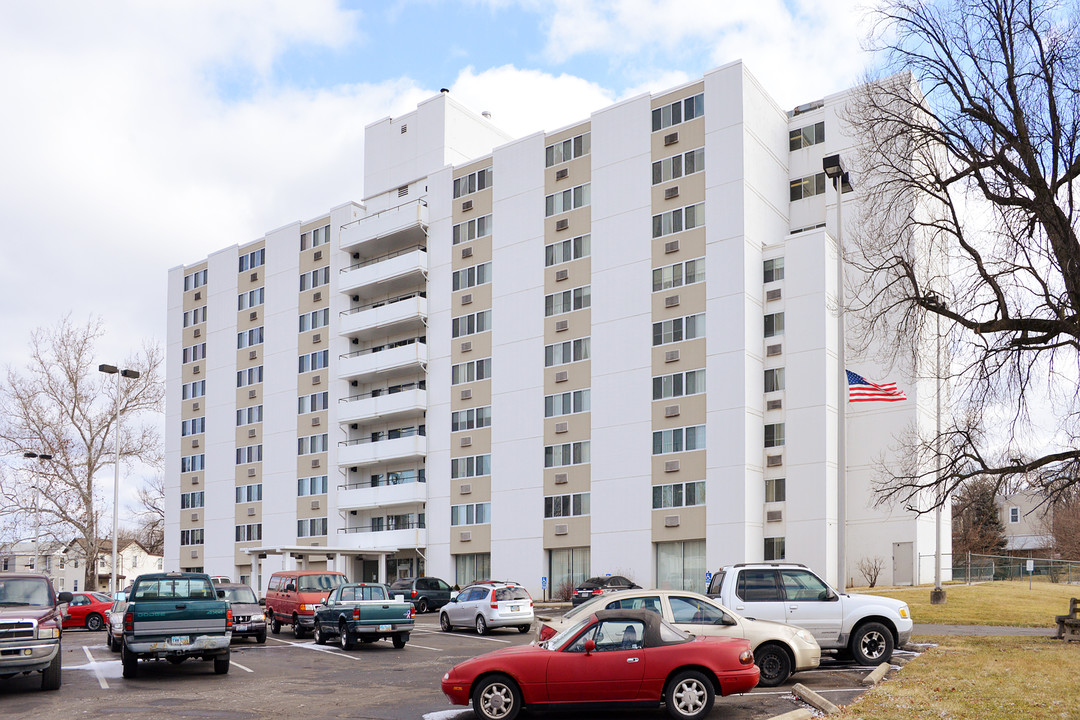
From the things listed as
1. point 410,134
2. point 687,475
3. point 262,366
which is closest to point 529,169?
point 410,134

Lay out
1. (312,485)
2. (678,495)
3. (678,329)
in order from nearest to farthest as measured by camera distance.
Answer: (678,495) → (678,329) → (312,485)

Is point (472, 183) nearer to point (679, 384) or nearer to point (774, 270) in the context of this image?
point (679, 384)

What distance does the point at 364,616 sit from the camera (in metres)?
26.0

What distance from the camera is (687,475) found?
51781 millimetres

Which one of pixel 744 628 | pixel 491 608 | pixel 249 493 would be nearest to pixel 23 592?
pixel 744 628

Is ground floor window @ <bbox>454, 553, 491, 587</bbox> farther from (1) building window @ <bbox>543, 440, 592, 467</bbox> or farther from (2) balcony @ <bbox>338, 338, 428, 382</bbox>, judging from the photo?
(2) balcony @ <bbox>338, 338, 428, 382</bbox>

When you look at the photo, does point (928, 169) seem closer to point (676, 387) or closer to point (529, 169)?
point (676, 387)

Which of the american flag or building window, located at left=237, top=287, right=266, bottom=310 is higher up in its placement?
building window, located at left=237, top=287, right=266, bottom=310

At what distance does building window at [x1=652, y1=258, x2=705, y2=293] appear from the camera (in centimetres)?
5291

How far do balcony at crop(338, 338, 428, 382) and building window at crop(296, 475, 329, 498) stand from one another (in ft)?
22.9

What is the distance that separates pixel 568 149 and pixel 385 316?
16256mm

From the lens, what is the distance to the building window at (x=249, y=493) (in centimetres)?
7369

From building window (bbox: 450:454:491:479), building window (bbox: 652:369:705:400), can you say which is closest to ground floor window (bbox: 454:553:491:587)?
building window (bbox: 450:454:491:479)

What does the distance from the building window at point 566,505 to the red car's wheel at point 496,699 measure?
42.1 metres
